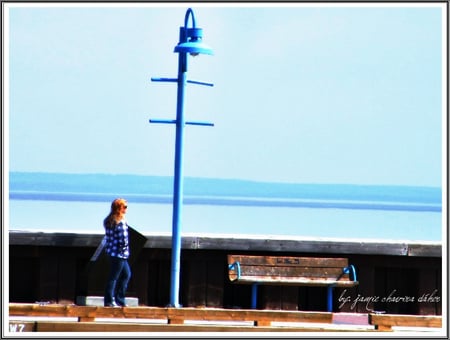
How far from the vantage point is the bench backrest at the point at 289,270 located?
19188mm

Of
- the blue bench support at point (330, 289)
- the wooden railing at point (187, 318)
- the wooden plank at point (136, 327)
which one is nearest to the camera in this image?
the wooden plank at point (136, 327)

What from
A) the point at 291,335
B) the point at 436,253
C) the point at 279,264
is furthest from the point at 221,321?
the point at 436,253

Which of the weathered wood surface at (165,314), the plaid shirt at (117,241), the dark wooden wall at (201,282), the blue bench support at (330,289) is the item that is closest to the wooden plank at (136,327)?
the weathered wood surface at (165,314)

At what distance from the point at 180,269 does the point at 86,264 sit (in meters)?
1.24

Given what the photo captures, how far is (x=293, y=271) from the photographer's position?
19.4 meters

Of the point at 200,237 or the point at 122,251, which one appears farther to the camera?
the point at 200,237

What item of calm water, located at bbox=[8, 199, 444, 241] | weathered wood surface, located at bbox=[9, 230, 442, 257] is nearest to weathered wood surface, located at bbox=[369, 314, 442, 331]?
weathered wood surface, located at bbox=[9, 230, 442, 257]

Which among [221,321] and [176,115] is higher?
[176,115]

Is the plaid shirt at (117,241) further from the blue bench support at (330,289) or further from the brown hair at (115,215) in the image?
the blue bench support at (330,289)

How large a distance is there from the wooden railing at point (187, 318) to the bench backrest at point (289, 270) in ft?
6.35

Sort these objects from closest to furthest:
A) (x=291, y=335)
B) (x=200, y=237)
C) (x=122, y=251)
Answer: (x=291, y=335) < (x=122, y=251) < (x=200, y=237)

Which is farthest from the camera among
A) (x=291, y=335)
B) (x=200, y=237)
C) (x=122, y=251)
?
(x=200, y=237)

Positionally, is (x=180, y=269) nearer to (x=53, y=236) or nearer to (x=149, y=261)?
(x=149, y=261)

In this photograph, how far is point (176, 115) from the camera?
18.5 meters
